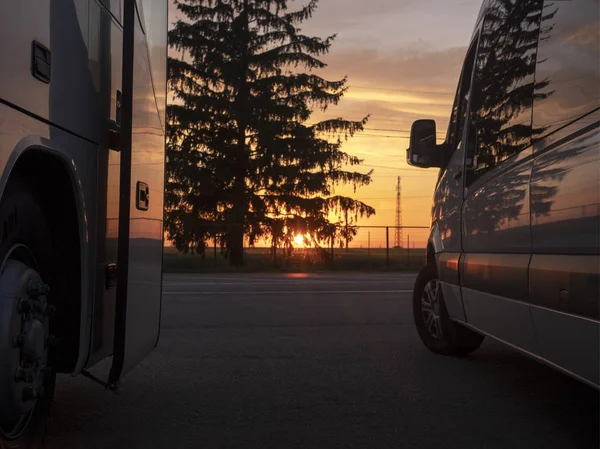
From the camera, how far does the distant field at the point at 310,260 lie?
27.4m

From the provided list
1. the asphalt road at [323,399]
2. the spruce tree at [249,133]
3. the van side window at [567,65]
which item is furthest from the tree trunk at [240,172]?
the van side window at [567,65]

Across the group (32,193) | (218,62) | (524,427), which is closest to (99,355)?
(32,193)

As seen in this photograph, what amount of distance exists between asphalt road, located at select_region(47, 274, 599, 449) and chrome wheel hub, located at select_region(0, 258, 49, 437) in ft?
2.65

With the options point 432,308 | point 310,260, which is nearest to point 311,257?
point 310,260

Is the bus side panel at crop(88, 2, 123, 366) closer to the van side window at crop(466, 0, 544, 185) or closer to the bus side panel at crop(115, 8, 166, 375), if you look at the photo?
the bus side panel at crop(115, 8, 166, 375)

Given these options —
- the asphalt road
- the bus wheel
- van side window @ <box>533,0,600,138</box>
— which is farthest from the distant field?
the bus wheel

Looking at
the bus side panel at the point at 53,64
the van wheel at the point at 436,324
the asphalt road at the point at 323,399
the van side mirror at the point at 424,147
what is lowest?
the asphalt road at the point at 323,399

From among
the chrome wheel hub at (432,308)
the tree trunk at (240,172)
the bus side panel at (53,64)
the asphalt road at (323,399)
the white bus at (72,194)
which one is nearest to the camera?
the bus side panel at (53,64)

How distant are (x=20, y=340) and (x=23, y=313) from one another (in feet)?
0.33

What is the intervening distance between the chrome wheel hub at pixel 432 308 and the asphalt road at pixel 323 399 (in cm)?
22

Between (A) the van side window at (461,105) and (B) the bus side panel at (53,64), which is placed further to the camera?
(A) the van side window at (461,105)

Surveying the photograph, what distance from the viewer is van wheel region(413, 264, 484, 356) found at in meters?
6.27

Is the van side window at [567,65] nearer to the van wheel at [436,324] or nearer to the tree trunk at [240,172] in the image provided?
the van wheel at [436,324]

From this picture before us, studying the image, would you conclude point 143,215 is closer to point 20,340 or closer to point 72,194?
point 72,194
